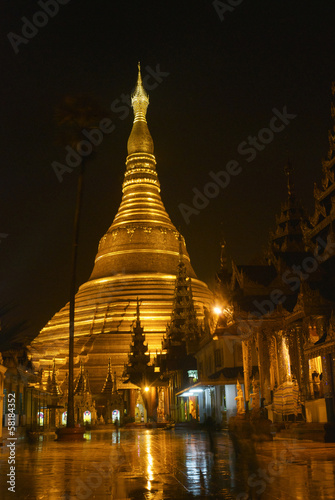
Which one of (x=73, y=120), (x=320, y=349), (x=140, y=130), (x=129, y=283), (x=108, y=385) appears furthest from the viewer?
(x=140, y=130)

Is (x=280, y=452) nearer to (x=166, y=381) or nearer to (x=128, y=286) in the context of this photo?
(x=166, y=381)

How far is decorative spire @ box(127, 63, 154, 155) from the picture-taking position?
7706 centimetres

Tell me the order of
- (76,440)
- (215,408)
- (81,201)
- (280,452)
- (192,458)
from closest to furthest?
(192,458) < (280,452) < (76,440) < (81,201) < (215,408)

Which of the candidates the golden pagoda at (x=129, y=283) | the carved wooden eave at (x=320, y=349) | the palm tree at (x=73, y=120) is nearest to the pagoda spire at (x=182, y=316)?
the golden pagoda at (x=129, y=283)

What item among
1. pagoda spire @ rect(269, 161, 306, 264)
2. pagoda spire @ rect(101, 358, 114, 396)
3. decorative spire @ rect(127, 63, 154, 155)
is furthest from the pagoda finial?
decorative spire @ rect(127, 63, 154, 155)

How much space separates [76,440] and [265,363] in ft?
30.9

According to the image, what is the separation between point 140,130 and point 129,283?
2061cm

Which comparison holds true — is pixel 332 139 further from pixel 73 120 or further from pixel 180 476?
pixel 180 476

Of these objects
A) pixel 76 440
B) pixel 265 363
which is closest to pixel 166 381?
pixel 265 363

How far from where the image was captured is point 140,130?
7762cm

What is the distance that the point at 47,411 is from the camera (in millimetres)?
60500

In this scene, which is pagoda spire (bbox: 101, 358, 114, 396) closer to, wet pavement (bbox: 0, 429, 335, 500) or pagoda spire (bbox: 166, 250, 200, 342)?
pagoda spire (bbox: 166, 250, 200, 342)

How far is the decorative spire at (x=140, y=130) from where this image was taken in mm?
77062
